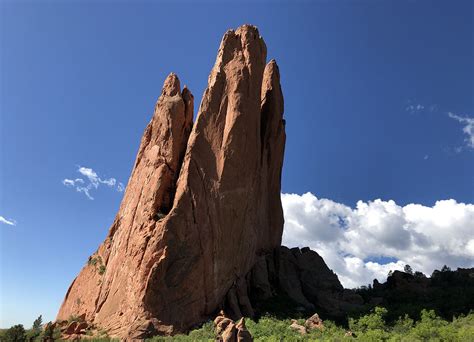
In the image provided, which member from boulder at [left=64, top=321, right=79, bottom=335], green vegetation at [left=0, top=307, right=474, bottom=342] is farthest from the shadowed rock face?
green vegetation at [left=0, top=307, right=474, bottom=342]

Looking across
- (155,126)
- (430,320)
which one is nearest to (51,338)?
(155,126)

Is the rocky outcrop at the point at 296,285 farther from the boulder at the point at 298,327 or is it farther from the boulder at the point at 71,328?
the boulder at the point at 71,328

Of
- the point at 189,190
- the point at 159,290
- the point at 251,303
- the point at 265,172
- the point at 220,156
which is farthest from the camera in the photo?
the point at 265,172

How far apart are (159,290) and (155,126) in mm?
15588

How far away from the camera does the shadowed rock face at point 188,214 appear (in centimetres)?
2780

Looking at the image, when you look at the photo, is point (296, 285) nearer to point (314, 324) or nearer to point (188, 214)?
point (314, 324)

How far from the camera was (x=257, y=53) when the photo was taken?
3969 cm

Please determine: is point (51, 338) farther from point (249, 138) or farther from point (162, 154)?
point (249, 138)

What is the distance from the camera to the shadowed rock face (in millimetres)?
27797

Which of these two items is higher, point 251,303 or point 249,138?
point 249,138

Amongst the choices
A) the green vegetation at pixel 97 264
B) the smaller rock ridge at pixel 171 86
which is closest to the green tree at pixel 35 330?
the green vegetation at pixel 97 264

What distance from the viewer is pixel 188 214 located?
29.9 metres

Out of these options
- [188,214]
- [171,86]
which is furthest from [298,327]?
[171,86]

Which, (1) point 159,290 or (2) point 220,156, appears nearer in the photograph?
(1) point 159,290
